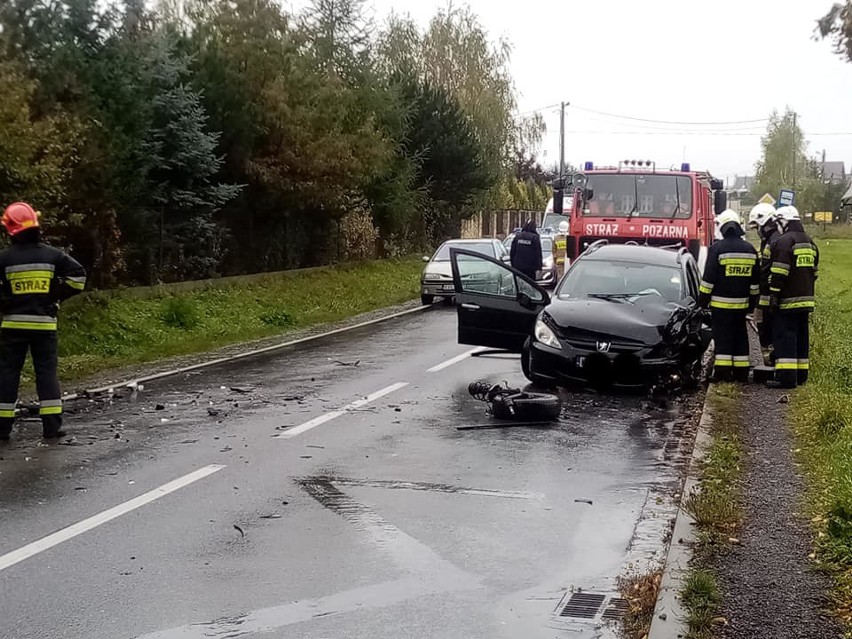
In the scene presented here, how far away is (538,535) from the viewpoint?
6.54m

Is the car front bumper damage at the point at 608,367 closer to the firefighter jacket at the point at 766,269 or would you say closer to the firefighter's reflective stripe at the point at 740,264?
the firefighter's reflective stripe at the point at 740,264

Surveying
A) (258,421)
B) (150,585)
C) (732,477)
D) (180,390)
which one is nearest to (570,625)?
(150,585)

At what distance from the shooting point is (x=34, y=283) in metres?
9.21

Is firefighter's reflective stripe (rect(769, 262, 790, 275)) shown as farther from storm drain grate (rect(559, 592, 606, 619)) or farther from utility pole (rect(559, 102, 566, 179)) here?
utility pole (rect(559, 102, 566, 179))

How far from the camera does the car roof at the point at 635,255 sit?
43.5 ft

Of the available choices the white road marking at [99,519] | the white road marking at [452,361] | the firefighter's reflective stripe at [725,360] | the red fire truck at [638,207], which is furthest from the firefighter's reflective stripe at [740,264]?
the red fire truck at [638,207]

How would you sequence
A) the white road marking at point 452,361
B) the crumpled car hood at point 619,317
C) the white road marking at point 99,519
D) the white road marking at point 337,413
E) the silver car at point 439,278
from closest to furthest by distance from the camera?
the white road marking at point 99,519, the white road marking at point 337,413, the crumpled car hood at point 619,317, the white road marking at point 452,361, the silver car at point 439,278

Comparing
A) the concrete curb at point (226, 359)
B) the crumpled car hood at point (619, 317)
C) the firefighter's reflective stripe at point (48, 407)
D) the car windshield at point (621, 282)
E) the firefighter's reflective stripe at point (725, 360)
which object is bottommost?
the concrete curb at point (226, 359)

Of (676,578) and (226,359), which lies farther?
(226,359)

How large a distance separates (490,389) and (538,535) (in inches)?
183

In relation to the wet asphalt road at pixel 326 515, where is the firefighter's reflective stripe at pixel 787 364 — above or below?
above

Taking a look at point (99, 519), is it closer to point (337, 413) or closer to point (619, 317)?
point (337, 413)

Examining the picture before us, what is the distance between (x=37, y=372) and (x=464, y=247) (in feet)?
54.8

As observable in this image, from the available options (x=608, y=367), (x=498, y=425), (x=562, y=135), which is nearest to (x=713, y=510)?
(x=498, y=425)
